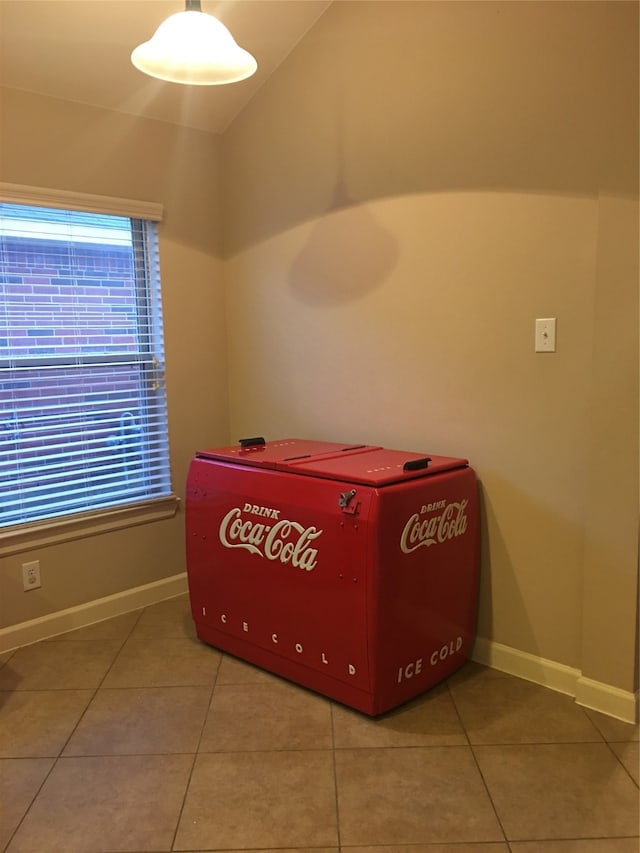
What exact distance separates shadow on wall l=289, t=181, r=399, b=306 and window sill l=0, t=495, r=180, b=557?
1.19 metres

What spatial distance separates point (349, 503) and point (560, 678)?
96cm

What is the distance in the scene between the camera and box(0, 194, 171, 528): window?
262 cm

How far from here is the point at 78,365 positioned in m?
2.80

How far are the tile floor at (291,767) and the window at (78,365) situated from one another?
78 cm

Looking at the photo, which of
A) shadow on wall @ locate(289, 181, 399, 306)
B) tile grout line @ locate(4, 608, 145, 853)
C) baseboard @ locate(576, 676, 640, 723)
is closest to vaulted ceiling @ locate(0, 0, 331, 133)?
shadow on wall @ locate(289, 181, 399, 306)

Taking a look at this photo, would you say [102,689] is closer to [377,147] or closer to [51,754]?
[51,754]

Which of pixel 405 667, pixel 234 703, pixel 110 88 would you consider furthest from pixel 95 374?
pixel 405 667

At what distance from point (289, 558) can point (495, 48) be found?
1.81m

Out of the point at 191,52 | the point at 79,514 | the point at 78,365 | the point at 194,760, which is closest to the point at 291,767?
the point at 194,760

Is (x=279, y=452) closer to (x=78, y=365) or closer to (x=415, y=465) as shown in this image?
(x=415, y=465)

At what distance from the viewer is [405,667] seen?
6.84ft

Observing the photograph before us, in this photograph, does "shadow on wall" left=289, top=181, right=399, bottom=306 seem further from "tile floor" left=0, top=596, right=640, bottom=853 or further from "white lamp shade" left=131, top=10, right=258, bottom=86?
"tile floor" left=0, top=596, right=640, bottom=853

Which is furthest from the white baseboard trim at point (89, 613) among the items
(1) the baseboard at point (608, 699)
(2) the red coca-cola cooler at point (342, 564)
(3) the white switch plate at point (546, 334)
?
(3) the white switch plate at point (546, 334)

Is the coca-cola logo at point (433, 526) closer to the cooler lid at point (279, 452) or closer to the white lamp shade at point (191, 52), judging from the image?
the cooler lid at point (279, 452)
